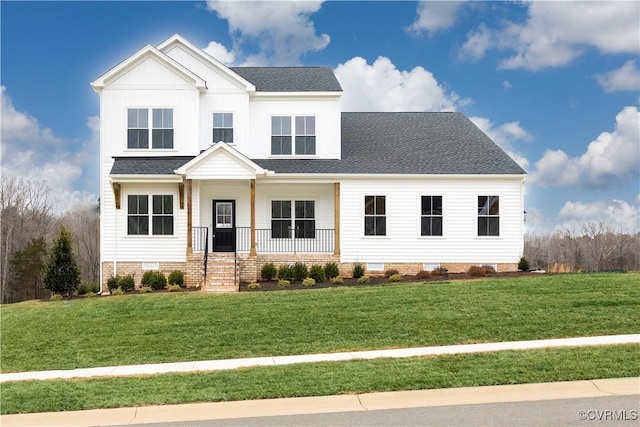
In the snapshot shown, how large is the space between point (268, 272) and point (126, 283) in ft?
16.0

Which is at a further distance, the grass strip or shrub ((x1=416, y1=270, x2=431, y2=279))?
shrub ((x1=416, y1=270, x2=431, y2=279))

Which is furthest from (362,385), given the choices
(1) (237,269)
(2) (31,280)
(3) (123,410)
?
(2) (31,280)

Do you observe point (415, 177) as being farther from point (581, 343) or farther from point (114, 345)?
point (114, 345)

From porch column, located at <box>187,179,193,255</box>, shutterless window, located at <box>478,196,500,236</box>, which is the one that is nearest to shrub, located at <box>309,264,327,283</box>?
porch column, located at <box>187,179,193,255</box>

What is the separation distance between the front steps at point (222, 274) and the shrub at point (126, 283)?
2788 millimetres

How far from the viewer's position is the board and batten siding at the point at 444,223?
77.4 feet

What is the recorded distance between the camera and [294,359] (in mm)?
12164

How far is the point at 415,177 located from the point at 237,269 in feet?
24.7

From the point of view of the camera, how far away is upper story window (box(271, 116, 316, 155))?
80.1 ft

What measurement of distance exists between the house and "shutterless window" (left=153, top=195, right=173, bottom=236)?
1.5 inches

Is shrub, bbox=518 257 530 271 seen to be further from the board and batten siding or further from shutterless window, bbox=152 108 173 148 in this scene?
shutterless window, bbox=152 108 173 148

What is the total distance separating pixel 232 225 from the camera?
2409cm

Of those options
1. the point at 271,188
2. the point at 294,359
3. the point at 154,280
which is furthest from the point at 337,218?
the point at 294,359

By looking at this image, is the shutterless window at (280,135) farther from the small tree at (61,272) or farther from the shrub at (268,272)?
the small tree at (61,272)
